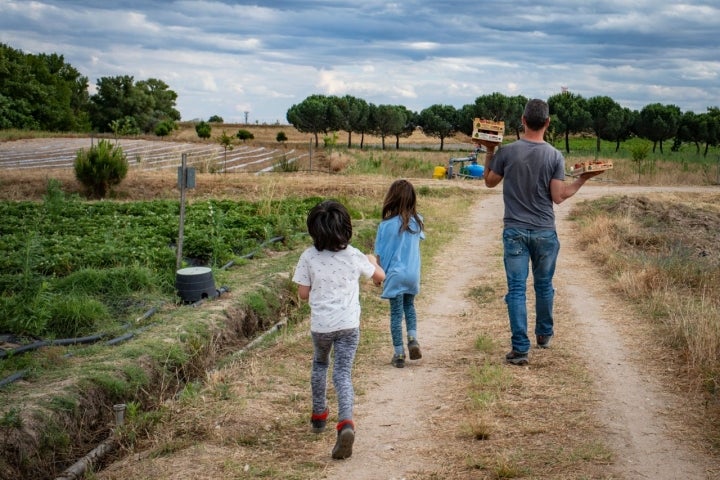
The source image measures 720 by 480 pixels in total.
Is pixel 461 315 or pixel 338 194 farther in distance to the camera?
pixel 338 194

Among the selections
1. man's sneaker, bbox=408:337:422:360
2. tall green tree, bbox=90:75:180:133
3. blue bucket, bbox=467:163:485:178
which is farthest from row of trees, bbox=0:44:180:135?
man's sneaker, bbox=408:337:422:360

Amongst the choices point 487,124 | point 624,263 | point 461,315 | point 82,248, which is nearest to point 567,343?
point 461,315

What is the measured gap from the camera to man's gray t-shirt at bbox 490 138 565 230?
6.59 metres

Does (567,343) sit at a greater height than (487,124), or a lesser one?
lesser

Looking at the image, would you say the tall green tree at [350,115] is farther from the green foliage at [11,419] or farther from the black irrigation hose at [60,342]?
the green foliage at [11,419]

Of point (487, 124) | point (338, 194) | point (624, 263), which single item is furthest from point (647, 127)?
point (487, 124)

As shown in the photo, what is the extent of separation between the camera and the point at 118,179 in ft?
74.7

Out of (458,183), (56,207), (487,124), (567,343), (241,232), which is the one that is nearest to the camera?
(487,124)

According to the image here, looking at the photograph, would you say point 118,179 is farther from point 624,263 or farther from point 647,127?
point 647,127

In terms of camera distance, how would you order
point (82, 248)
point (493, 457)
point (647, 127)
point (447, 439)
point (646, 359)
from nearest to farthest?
point (493, 457), point (447, 439), point (646, 359), point (82, 248), point (647, 127)

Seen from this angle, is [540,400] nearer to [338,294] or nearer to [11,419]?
[338,294]

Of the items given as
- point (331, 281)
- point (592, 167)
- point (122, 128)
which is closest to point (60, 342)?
point (331, 281)

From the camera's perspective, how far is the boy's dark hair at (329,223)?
488cm

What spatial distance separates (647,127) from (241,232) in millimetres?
74838
